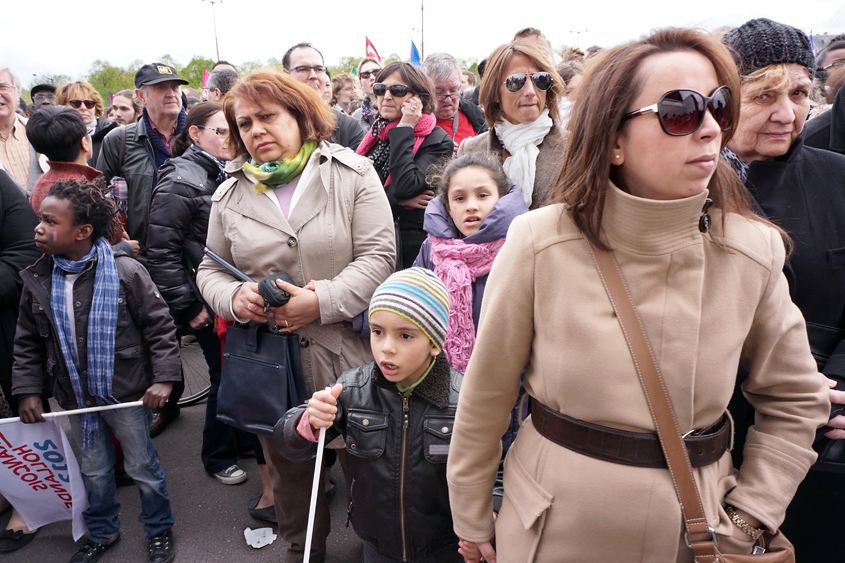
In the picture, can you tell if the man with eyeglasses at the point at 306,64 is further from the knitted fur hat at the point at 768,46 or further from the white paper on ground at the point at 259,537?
the knitted fur hat at the point at 768,46

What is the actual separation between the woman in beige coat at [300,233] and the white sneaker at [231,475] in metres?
1.05

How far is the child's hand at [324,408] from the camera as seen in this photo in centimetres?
189

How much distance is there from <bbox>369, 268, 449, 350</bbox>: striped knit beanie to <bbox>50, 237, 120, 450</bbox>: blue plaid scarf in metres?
1.68

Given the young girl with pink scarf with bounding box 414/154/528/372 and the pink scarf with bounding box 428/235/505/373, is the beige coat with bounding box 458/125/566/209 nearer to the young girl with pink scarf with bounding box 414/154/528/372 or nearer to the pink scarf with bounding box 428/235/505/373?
the young girl with pink scarf with bounding box 414/154/528/372

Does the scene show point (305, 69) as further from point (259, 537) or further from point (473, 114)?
point (259, 537)

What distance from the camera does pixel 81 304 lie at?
2.91m

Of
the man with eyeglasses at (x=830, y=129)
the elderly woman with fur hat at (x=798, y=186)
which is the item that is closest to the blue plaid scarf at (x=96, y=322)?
the elderly woman with fur hat at (x=798, y=186)

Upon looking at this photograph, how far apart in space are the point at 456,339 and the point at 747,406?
114cm

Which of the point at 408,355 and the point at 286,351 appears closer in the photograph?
the point at 408,355

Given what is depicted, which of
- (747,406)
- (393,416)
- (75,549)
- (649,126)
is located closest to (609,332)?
(649,126)

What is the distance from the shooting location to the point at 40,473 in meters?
2.98

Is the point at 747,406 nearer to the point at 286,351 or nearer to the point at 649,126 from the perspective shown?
the point at 649,126

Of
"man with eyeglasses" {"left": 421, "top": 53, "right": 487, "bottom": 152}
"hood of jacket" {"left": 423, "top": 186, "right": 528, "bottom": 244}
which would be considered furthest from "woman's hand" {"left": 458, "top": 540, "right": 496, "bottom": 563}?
"man with eyeglasses" {"left": 421, "top": 53, "right": 487, "bottom": 152}

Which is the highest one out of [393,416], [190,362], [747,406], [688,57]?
[688,57]
